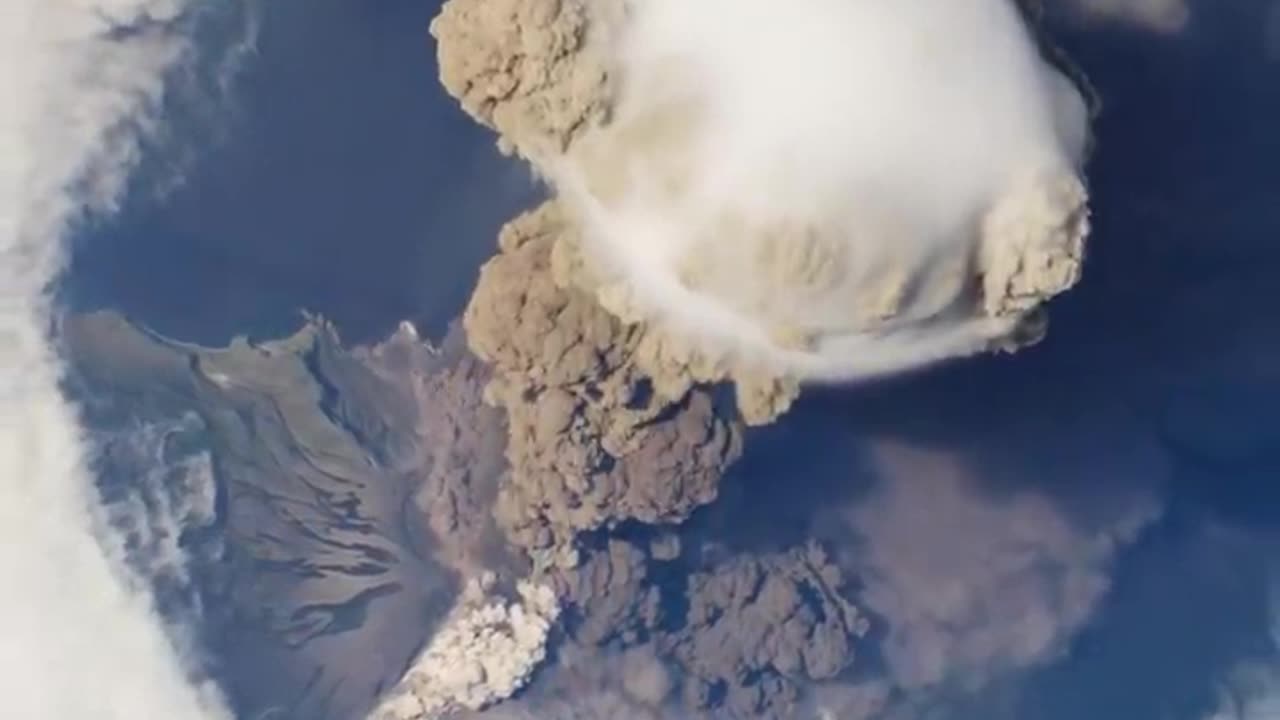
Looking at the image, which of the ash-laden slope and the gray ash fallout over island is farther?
the ash-laden slope

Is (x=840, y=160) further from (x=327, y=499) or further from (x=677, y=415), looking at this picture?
(x=327, y=499)

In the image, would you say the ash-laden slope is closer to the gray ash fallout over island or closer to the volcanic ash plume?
the gray ash fallout over island

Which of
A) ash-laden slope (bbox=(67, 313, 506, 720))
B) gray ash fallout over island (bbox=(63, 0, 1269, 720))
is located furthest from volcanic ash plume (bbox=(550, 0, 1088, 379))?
ash-laden slope (bbox=(67, 313, 506, 720))

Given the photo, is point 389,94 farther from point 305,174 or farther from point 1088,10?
point 1088,10

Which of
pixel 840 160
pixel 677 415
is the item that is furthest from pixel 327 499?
pixel 840 160

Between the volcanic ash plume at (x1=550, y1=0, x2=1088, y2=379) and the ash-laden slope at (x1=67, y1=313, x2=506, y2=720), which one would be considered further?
the ash-laden slope at (x1=67, y1=313, x2=506, y2=720)

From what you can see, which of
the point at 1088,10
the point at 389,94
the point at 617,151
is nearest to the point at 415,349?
the point at 389,94
